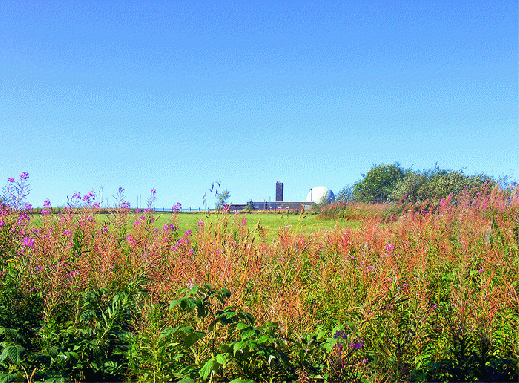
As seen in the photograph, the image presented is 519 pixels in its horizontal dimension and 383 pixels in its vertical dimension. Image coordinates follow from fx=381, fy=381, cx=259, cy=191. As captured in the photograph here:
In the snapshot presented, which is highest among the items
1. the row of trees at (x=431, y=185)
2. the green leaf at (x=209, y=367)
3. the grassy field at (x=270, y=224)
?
the row of trees at (x=431, y=185)

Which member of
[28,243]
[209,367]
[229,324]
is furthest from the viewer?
[28,243]

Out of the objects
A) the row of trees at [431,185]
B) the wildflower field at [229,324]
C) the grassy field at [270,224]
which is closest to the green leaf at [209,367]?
the wildflower field at [229,324]

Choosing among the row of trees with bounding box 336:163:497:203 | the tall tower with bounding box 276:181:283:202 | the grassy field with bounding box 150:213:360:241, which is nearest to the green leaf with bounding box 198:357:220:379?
the grassy field with bounding box 150:213:360:241

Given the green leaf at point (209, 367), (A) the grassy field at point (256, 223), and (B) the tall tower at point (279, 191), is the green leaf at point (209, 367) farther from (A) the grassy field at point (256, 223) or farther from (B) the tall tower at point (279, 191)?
(B) the tall tower at point (279, 191)

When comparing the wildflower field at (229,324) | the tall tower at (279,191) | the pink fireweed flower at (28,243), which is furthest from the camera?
the tall tower at (279,191)

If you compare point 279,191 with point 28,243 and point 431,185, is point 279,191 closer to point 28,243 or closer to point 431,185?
point 431,185

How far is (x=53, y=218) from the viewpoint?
6539 millimetres

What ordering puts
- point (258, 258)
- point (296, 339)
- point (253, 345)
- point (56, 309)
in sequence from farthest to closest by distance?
point (258, 258)
point (56, 309)
point (296, 339)
point (253, 345)

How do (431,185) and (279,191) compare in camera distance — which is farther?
(279,191)

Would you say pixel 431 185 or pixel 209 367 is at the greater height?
pixel 431 185

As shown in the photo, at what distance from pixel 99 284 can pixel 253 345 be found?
1981 millimetres

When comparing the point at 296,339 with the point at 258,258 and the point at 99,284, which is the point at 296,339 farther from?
the point at 99,284

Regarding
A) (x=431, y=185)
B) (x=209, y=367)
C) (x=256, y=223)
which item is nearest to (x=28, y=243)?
(x=256, y=223)

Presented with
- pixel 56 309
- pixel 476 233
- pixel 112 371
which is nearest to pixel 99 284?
Result: pixel 56 309
